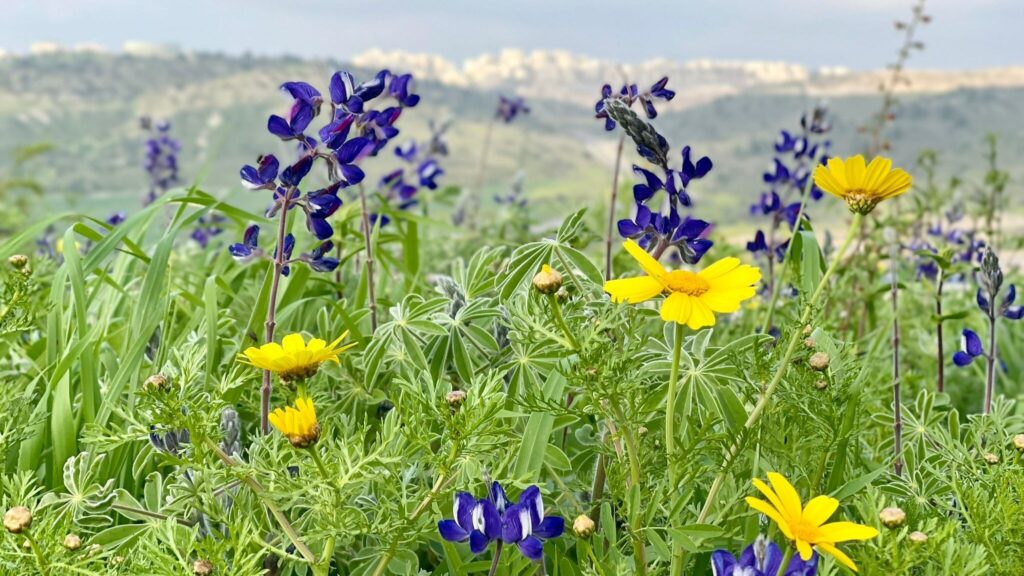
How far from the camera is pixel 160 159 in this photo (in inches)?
188

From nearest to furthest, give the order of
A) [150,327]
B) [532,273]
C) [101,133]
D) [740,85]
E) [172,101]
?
1. [532,273]
2. [150,327]
3. [101,133]
4. [172,101]
5. [740,85]

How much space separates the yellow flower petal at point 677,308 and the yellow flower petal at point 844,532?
261 mm

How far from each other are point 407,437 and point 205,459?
293 mm

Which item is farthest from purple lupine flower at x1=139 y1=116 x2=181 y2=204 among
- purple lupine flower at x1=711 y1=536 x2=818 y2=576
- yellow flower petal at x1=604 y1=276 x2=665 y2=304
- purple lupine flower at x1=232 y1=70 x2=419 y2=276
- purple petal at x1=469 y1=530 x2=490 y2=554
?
purple lupine flower at x1=711 y1=536 x2=818 y2=576

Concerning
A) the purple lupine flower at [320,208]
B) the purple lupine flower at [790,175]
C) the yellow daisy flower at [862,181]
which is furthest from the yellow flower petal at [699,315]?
the purple lupine flower at [790,175]

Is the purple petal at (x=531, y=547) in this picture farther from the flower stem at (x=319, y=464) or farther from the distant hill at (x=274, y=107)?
the distant hill at (x=274, y=107)

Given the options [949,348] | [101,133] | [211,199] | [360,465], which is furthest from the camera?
[101,133]

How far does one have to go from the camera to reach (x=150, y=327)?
1.60 meters

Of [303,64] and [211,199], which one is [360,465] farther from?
[303,64]

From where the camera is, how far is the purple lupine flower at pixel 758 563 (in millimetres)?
921

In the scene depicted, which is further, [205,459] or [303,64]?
[303,64]

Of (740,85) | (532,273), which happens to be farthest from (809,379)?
(740,85)

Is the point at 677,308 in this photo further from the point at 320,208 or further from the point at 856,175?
the point at 320,208

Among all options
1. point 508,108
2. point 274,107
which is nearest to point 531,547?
point 508,108
